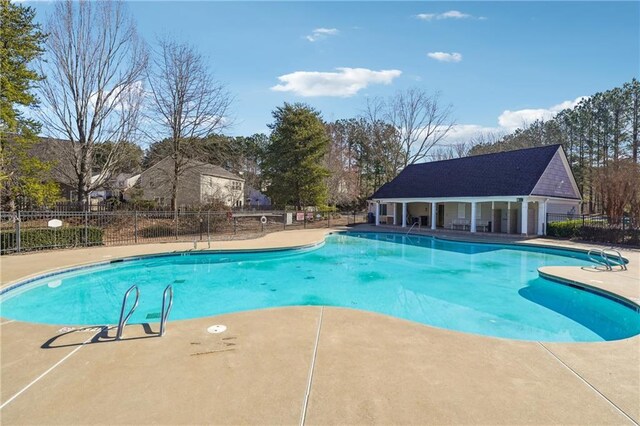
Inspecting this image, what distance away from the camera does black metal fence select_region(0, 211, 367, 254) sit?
1238 cm

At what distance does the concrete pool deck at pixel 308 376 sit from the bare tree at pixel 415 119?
3399cm

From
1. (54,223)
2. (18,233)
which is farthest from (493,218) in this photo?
(18,233)

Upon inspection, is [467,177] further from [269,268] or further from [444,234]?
[269,268]

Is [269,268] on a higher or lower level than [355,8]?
lower

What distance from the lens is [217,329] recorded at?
15.8 ft

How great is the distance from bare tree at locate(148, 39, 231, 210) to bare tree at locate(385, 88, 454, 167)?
21654 mm

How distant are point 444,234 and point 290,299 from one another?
13919 millimetres

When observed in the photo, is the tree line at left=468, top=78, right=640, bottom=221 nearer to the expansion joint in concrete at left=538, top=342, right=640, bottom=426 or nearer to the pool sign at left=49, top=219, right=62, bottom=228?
the expansion joint in concrete at left=538, top=342, right=640, bottom=426

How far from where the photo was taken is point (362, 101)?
3709 centimetres

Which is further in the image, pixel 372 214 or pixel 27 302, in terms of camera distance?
pixel 372 214

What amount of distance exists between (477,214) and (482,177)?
261 centimetres

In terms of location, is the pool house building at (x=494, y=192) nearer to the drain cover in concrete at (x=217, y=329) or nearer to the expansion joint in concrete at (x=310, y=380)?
the expansion joint in concrete at (x=310, y=380)

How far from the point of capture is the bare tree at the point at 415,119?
Result: 35.6m

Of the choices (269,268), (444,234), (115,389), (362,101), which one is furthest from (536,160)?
(115,389)
